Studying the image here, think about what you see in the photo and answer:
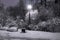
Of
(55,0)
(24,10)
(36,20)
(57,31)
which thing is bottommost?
(57,31)

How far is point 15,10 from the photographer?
19.2 metres

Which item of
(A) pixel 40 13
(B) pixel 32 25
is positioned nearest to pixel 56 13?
(A) pixel 40 13

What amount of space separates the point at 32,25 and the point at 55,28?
2.34 m

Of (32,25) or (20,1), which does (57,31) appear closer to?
(32,25)

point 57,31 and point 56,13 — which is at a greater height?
point 56,13

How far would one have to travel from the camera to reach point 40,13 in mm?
12820

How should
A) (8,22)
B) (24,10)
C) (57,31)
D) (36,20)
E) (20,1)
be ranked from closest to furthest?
(57,31) → (36,20) → (8,22) → (24,10) → (20,1)

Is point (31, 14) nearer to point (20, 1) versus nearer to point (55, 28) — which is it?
point (55, 28)

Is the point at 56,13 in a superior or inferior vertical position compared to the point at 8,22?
superior

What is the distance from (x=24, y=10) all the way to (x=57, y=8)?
216 inches

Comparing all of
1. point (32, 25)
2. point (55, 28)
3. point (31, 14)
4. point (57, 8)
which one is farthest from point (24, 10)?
point (55, 28)

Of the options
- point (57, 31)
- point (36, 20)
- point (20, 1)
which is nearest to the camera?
point (57, 31)

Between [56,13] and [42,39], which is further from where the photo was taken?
[56,13]

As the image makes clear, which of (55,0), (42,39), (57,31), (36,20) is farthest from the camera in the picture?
(55,0)
